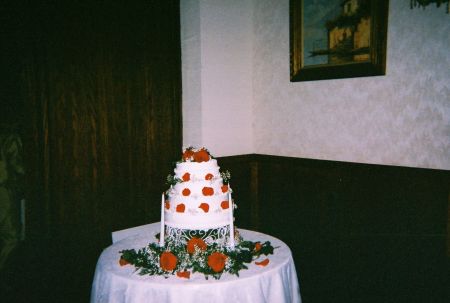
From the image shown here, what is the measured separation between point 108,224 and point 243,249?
2263 mm

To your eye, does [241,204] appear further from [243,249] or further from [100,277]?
[100,277]

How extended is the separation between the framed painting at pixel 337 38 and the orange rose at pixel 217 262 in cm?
251

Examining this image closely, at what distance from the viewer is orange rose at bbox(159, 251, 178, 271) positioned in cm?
221

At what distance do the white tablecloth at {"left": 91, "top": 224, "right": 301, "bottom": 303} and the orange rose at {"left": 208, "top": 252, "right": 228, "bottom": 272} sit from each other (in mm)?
68

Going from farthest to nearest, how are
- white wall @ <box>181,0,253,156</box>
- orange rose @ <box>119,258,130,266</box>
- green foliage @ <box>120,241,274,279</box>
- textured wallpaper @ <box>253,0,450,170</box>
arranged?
white wall @ <box>181,0,253,156</box>
textured wallpaper @ <box>253,0,450,170</box>
orange rose @ <box>119,258,130,266</box>
green foliage @ <box>120,241,274,279</box>

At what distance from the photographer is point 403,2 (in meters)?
3.54

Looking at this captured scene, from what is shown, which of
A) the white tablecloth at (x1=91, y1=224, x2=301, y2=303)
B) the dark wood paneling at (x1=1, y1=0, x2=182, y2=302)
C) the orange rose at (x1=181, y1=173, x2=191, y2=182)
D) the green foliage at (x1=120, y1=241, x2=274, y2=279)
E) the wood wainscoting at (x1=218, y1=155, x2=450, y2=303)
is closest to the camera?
the white tablecloth at (x1=91, y1=224, x2=301, y2=303)

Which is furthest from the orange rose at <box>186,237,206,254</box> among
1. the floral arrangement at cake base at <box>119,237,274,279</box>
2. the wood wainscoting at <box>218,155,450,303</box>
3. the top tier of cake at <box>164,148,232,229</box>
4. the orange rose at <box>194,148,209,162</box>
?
the wood wainscoting at <box>218,155,450,303</box>

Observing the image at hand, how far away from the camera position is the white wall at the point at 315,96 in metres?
3.41

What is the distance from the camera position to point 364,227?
12.6 feet

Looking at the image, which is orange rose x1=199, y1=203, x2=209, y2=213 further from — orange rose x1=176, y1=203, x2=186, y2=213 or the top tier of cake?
orange rose x1=176, y1=203, x2=186, y2=213

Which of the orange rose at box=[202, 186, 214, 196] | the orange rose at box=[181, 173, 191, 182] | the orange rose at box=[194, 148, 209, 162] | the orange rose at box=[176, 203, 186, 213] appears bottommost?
the orange rose at box=[176, 203, 186, 213]

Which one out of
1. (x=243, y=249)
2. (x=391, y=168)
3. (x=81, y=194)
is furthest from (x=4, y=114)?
(x=391, y=168)

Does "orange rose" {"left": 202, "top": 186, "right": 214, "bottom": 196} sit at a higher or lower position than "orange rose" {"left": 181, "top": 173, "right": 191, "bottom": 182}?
lower
